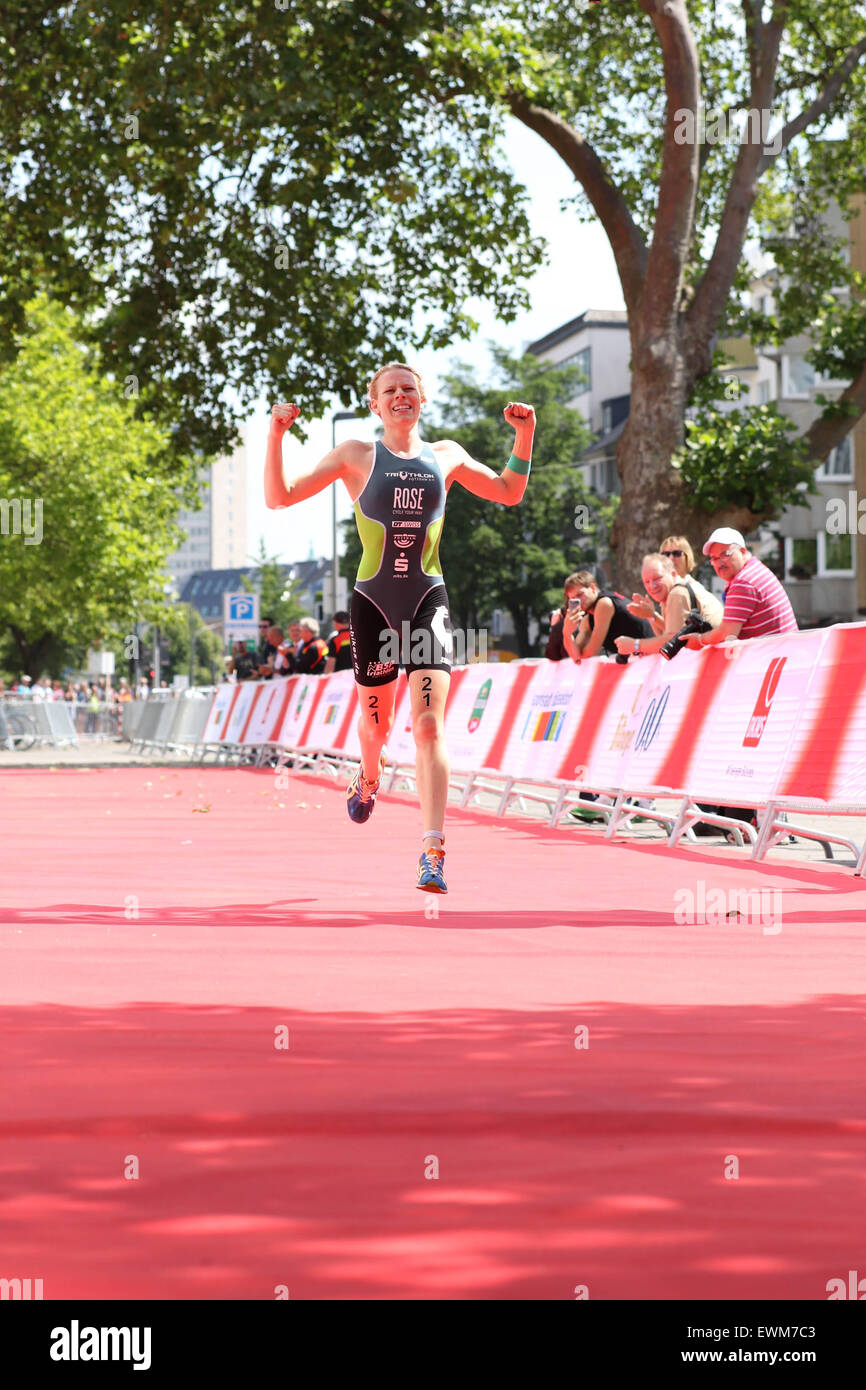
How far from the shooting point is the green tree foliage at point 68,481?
2378 inches

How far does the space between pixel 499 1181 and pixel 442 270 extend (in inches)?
1072

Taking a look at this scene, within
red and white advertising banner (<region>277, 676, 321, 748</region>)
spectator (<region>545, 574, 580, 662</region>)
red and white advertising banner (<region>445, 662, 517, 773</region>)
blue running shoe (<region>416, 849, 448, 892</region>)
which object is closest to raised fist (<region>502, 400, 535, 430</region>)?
blue running shoe (<region>416, 849, 448, 892</region>)

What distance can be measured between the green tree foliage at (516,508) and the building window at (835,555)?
56.3 ft

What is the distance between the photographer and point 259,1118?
433cm

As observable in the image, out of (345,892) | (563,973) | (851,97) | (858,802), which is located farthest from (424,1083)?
(851,97)

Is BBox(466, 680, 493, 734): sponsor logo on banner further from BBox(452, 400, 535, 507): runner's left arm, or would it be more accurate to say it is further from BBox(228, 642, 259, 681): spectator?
BBox(228, 642, 259, 681): spectator

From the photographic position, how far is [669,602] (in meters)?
14.9

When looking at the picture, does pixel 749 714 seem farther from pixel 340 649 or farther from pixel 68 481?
pixel 68 481

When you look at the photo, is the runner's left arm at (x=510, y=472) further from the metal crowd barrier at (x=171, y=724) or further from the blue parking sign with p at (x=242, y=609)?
the blue parking sign with p at (x=242, y=609)
